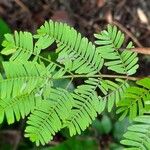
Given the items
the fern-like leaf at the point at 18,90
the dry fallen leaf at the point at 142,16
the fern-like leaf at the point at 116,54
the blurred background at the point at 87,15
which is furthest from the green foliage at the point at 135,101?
the dry fallen leaf at the point at 142,16

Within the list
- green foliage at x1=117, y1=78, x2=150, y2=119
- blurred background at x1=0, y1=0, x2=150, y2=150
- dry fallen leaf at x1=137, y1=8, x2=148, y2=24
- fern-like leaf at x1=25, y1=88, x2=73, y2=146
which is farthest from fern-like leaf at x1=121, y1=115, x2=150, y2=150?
dry fallen leaf at x1=137, y1=8, x2=148, y2=24

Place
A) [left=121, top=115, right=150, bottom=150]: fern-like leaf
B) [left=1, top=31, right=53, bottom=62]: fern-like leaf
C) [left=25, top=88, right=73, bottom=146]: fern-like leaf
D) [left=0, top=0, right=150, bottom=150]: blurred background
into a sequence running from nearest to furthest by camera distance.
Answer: [left=121, top=115, right=150, bottom=150]: fern-like leaf, [left=25, top=88, right=73, bottom=146]: fern-like leaf, [left=1, top=31, right=53, bottom=62]: fern-like leaf, [left=0, top=0, right=150, bottom=150]: blurred background

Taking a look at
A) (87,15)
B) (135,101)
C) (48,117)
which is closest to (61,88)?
(48,117)

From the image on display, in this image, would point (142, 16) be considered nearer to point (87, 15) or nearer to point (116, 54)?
point (87, 15)

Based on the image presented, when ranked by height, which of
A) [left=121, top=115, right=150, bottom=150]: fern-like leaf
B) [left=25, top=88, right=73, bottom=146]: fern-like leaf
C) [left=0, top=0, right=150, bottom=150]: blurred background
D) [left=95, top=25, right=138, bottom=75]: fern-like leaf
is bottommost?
[left=121, top=115, right=150, bottom=150]: fern-like leaf

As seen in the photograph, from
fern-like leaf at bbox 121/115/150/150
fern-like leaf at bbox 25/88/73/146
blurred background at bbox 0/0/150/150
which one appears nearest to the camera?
fern-like leaf at bbox 121/115/150/150

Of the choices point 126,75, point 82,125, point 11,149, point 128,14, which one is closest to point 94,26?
point 128,14

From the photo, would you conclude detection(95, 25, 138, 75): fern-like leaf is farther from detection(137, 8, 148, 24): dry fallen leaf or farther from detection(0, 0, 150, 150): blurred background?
detection(137, 8, 148, 24): dry fallen leaf

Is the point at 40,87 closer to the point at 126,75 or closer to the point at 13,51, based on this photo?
the point at 13,51
